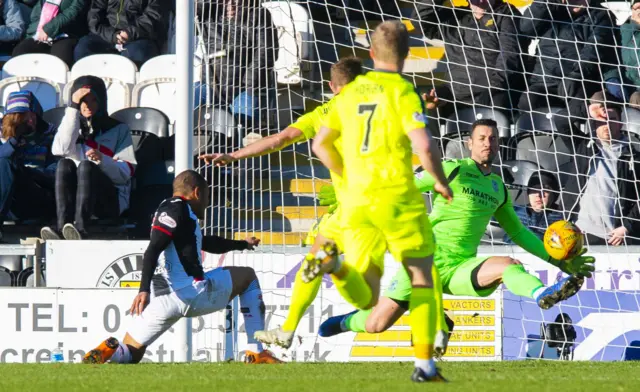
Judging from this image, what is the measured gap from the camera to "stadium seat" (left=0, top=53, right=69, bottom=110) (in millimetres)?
14195

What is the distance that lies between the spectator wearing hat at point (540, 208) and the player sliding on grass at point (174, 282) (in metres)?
3.54

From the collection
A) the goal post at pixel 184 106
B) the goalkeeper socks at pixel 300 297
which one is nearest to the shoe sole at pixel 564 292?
the goalkeeper socks at pixel 300 297

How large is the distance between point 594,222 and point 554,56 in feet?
7.41

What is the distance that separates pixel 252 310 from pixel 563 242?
2357 millimetres

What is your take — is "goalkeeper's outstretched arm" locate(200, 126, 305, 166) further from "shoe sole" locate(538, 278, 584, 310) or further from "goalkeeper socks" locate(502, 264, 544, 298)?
"shoe sole" locate(538, 278, 584, 310)

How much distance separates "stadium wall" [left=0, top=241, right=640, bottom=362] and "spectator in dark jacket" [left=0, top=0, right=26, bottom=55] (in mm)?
6506

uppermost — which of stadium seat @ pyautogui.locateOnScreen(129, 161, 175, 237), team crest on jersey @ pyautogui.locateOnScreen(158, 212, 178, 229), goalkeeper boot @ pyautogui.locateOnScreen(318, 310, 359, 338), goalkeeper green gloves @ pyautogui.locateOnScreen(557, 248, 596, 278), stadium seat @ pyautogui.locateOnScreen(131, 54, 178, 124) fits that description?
stadium seat @ pyautogui.locateOnScreen(131, 54, 178, 124)

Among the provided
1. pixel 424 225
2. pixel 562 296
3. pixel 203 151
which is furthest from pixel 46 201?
pixel 424 225

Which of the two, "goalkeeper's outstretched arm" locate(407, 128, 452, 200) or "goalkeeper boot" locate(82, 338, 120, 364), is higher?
"goalkeeper's outstretched arm" locate(407, 128, 452, 200)

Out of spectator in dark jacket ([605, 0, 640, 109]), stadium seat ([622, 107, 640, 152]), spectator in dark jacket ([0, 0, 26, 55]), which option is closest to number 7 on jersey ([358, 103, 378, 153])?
stadium seat ([622, 107, 640, 152])

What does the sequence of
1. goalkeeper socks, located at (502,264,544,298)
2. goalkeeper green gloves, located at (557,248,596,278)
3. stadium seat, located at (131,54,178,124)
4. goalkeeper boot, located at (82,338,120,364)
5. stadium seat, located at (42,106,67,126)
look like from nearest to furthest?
goalkeeper socks, located at (502,264,544,298), goalkeeper green gloves, located at (557,248,596,278), goalkeeper boot, located at (82,338,120,364), stadium seat, located at (42,106,67,126), stadium seat, located at (131,54,178,124)

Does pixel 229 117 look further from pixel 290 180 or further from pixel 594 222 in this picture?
pixel 594 222

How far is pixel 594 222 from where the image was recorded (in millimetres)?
11336

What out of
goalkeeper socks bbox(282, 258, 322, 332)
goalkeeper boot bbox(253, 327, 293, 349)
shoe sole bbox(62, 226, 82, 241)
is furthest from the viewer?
shoe sole bbox(62, 226, 82, 241)
